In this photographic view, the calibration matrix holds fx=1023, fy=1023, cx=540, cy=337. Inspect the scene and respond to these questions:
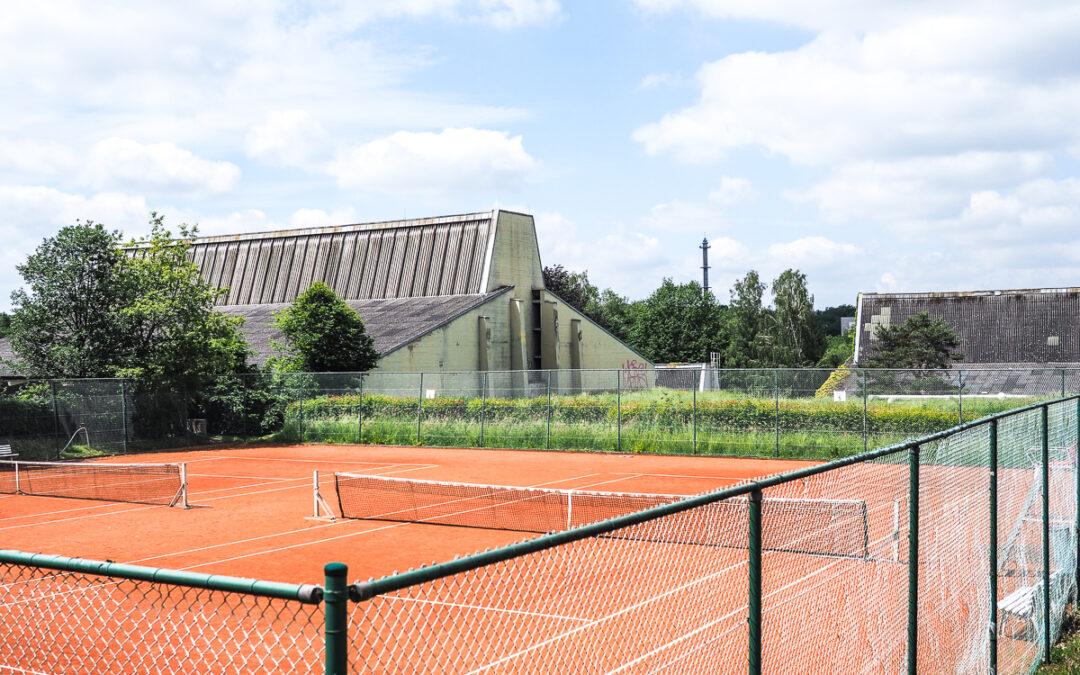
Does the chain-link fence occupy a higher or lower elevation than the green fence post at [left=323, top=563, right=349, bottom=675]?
lower

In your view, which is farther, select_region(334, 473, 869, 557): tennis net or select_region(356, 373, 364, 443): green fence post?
select_region(356, 373, 364, 443): green fence post

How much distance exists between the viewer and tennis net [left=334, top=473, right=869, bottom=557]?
11.6m

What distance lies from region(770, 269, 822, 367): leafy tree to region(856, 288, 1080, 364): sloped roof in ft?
32.1

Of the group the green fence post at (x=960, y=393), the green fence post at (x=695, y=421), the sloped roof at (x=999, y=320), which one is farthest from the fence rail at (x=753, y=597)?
the sloped roof at (x=999, y=320)

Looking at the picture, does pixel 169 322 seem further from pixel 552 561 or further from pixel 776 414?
pixel 552 561

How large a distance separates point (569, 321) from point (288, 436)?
22796 mm

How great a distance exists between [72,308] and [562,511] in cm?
2471

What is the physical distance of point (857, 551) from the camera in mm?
10461

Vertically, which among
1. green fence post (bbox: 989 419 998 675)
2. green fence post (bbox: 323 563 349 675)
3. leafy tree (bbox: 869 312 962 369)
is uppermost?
leafy tree (bbox: 869 312 962 369)

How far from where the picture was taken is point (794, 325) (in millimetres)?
76062

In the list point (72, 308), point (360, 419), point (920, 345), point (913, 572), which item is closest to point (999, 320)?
point (920, 345)

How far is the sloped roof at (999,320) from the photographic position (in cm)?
6122

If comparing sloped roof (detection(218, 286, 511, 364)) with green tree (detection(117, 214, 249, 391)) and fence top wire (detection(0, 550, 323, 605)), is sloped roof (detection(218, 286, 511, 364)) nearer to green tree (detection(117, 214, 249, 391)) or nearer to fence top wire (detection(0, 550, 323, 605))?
green tree (detection(117, 214, 249, 391))

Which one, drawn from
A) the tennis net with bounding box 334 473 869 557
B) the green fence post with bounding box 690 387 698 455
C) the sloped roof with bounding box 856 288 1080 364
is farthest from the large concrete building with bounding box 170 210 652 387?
the tennis net with bounding box 334 473 869 557
